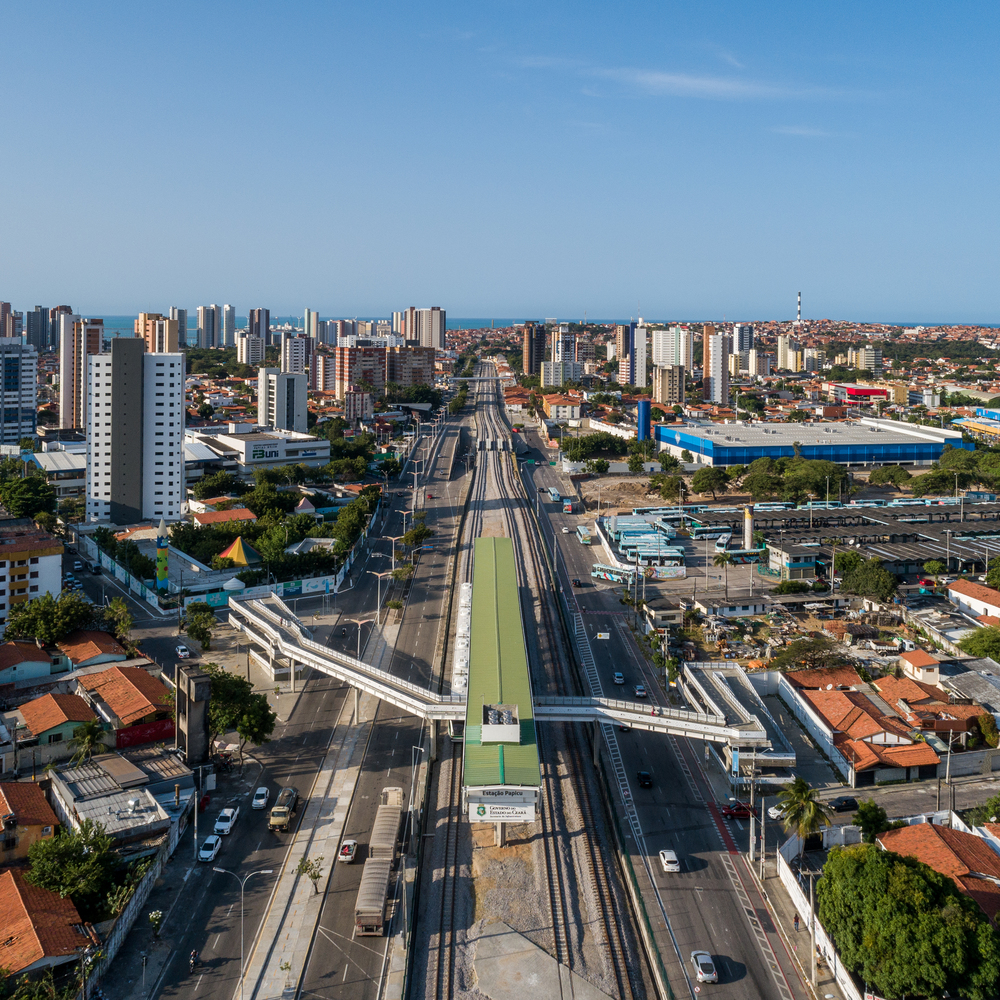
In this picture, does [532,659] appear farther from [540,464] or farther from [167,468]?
[540,464]

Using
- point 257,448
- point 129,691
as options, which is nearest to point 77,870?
point 129,691

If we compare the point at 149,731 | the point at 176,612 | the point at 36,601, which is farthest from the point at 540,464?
the point at 149,731

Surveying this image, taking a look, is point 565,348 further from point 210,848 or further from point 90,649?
point 210,848

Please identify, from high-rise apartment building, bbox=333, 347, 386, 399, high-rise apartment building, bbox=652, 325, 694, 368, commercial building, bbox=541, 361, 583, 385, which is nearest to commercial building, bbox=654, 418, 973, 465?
high-rise apartment building, bbox=333, 347, 386, 399

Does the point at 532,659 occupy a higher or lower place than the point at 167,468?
lower

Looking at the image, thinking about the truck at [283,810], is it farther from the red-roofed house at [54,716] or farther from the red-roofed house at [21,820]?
the red-roofed house at [54,716]

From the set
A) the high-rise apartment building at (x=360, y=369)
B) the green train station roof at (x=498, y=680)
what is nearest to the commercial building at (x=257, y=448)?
the green train station roof at (x=498, y=680)
